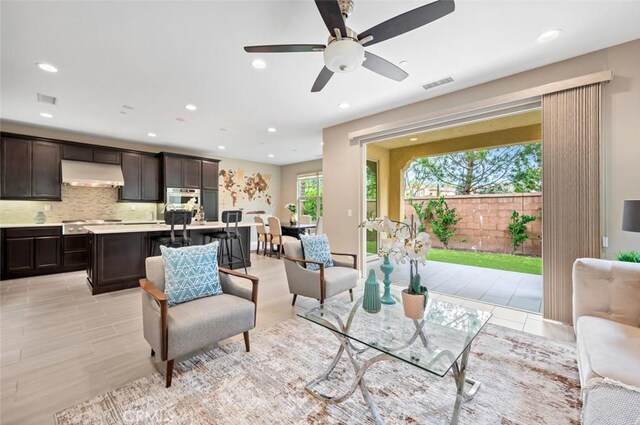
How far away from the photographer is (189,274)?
2273 mm

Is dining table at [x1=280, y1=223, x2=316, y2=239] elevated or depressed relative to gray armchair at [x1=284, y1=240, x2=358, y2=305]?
elevated

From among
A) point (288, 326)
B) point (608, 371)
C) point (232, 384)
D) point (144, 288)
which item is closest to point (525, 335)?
point (608, 371)

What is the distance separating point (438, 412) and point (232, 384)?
1.37 meters

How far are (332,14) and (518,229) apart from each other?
6935 mm

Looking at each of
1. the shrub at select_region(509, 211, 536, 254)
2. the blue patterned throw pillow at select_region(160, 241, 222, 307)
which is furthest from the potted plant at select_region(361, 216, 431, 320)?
the shrub at select_region(509, 211, 536, 254)

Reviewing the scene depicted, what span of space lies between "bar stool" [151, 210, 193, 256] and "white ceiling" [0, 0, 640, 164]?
5.40 ft

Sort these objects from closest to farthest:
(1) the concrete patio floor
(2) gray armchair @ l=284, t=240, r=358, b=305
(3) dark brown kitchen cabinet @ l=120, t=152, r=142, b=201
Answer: (2) gray armchair @ l=284, t=240, r=358, b=305, (1) the concrete patio floor, (3) dark brown kitchen cabinet @ l=120, t=152, r=142, b=201

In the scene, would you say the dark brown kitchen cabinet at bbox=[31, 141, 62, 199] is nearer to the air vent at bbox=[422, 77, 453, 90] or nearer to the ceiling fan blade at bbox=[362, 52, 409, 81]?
Result: the ceiling fan blade at bbox=[362, 52, 409, 81]

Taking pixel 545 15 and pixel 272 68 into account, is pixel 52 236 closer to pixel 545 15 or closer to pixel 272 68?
pixel 272 68

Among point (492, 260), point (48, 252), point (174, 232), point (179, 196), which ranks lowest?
point (492, 260)

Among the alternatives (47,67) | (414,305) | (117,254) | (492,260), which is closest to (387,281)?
(414,305)

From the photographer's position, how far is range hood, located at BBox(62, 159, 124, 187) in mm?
5137

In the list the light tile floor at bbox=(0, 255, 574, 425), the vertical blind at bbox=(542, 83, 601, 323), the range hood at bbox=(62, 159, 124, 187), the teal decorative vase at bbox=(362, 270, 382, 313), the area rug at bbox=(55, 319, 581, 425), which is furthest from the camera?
the range hood at bbox=(62, 159, 124, 187)

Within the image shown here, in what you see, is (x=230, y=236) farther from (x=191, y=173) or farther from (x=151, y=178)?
(x=151, y=178)
